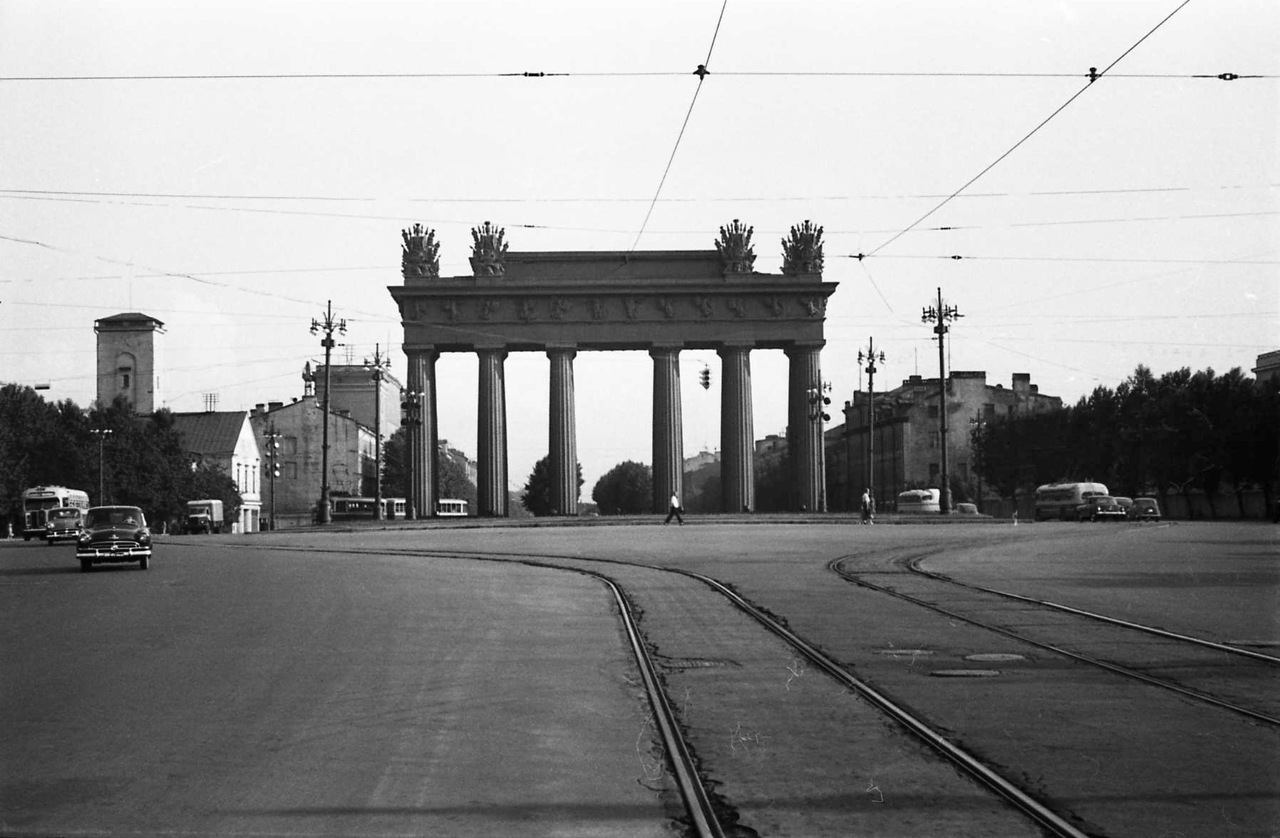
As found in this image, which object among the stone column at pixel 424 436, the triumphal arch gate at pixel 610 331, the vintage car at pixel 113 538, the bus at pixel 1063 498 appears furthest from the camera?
the triumphal arch gate at pixel 610 331

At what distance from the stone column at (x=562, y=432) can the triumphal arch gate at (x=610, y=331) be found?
0.05 meters

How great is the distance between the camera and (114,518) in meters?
33.8

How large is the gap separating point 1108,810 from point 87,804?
514cm

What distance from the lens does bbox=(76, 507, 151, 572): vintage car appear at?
108 feet

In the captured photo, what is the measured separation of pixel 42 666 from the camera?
13805 millimetres

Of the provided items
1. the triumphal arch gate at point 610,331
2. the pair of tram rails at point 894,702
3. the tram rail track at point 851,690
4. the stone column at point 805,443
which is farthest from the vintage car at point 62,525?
the tram rail track at point 851,690

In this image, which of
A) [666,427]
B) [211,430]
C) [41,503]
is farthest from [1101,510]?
[211,430]

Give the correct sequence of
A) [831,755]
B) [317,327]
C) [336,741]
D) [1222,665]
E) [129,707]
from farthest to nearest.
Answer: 1. [317,327]
2. [1222,665]
3. [129,707]
4. [336,741]
5. [831,755]

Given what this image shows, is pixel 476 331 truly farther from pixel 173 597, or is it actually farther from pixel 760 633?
pixel 760 633

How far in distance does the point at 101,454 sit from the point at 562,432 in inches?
1153

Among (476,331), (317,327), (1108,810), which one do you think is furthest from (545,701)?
(476,331)

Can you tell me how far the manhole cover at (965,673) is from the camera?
12109 mm

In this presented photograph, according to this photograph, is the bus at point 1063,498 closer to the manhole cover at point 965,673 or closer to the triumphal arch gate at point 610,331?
the triumphal arch gate at point 610,331

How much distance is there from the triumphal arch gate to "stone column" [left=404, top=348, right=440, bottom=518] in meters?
0.07
